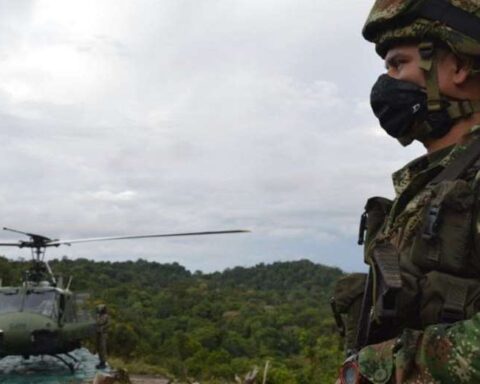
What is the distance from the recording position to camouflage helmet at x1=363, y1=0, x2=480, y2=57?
1.91 metres

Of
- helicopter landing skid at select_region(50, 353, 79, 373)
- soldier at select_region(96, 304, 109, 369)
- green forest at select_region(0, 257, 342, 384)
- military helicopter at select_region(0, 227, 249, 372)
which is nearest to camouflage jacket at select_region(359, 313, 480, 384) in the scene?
green forest at select_region(0, 257, 342, 384)

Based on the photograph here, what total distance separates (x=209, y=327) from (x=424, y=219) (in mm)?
28997

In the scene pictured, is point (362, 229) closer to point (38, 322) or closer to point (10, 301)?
point (38, 322)

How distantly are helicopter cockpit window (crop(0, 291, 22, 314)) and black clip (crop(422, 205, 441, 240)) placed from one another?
13476mm

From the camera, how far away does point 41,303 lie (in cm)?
1452

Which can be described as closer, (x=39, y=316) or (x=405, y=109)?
(x=405, y=109)

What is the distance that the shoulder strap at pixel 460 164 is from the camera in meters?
1.82

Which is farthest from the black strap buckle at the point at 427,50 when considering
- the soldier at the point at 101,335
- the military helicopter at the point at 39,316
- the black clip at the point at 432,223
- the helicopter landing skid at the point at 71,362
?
the soldier at the point at 101,335

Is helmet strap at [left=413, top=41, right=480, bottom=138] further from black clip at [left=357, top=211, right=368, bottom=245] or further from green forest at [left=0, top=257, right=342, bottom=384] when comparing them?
green forest at [left=0, top=257, right=342, bottom=384]

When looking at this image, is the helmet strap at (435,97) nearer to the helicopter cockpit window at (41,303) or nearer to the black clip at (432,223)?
the black clip at (432,223)

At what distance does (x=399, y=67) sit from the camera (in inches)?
81.0

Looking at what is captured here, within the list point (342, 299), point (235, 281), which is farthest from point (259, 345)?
point (235, 281)

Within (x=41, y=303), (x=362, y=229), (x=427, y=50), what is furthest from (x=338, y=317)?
(x=41, y=303)

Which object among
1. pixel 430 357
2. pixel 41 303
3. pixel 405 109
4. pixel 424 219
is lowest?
pixel 41 303
